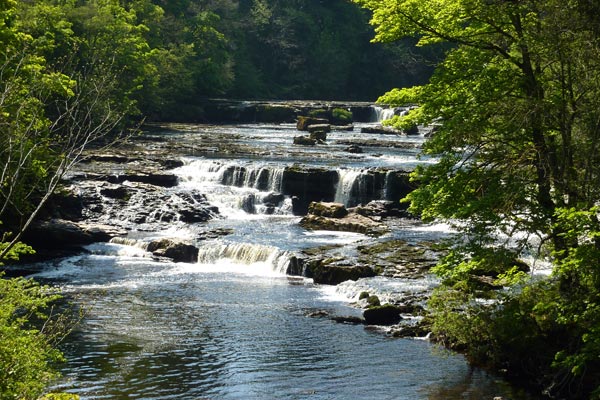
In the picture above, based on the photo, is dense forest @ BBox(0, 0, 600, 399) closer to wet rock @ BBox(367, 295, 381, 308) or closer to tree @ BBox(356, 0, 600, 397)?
tree @ BBox(356, 0, 600, 397)

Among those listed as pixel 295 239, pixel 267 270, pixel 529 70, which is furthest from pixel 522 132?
pixel 295 239

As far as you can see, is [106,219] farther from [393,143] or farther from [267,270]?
[393,143]

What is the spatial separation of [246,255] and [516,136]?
17.7 metres

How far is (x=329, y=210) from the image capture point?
4019 cm

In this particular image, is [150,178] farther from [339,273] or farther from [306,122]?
[306,122]

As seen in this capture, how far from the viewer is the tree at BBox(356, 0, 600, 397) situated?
53.7 feet

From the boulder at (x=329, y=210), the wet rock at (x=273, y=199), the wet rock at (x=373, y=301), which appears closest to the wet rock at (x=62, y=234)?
the wet rock at (x=273, y=199)

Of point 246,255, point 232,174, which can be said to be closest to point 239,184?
point 232,174

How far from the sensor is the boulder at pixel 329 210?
39875 millimetres

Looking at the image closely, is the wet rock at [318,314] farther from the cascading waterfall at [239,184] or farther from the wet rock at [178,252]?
the cascading waterfall at [239,184]

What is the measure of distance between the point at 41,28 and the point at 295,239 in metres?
23.6

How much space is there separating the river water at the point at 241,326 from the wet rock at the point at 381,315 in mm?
532

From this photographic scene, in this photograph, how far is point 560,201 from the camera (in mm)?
16641

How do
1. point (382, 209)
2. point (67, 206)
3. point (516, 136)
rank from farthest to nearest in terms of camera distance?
point (382, 209)
point (67, 206)
point (516, 136)
